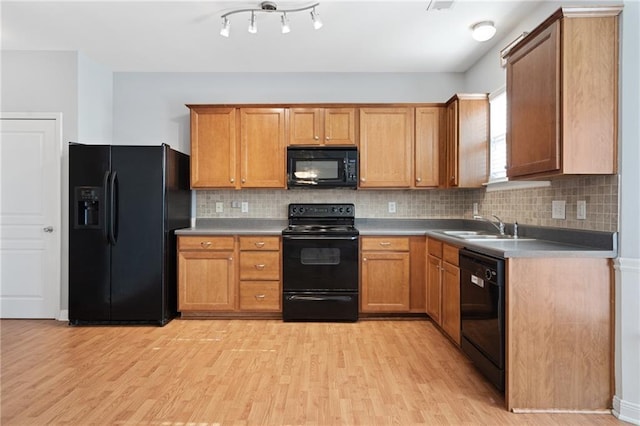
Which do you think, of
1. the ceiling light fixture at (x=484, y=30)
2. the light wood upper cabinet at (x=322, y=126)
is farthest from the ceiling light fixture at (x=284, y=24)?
the ceiling light fixture at (x=484, y=30)

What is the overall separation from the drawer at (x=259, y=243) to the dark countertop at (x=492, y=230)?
59mm

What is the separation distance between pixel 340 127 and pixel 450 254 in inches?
68.6

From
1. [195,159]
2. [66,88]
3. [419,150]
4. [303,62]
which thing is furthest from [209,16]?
[419,150]

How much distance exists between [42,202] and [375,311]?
139 inches

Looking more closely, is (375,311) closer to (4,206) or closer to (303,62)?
(303,62)

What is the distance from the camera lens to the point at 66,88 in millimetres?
3775

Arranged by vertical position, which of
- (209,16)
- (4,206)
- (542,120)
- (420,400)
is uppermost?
(209,16)

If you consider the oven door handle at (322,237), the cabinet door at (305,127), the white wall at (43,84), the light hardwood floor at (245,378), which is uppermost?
the white wall at (43,84)

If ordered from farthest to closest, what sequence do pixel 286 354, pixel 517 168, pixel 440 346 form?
pixel 440 346 → pixel 286 354 → pixel 517 168

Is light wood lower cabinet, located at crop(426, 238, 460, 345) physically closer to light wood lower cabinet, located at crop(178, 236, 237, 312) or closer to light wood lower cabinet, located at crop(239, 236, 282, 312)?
light wood lower cabinet, located at crop(239, 236, 282, 312)

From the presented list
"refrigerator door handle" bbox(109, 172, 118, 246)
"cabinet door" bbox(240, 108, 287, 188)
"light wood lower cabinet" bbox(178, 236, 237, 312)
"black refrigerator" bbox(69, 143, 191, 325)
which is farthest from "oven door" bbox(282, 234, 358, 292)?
"refrigerator door handle" bbox(109, 172, 118, 246)

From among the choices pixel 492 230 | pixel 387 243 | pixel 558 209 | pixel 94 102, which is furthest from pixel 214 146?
pixel 558 209

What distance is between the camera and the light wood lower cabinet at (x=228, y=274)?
3.75 metres
